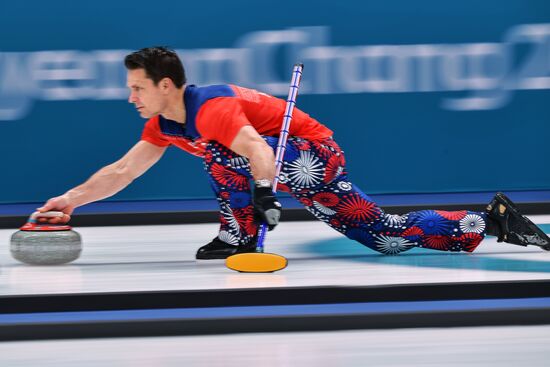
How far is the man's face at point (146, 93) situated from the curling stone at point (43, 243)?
1.70 ft

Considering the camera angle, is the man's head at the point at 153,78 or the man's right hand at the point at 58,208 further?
the man's right hand at the point at 58,208

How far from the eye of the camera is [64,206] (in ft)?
12.4

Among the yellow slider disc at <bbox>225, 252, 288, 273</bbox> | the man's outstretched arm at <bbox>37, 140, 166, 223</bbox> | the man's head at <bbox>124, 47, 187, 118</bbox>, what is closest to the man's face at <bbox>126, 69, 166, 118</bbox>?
the man's head at <bbox>124, 47, 187, 118</bbox>

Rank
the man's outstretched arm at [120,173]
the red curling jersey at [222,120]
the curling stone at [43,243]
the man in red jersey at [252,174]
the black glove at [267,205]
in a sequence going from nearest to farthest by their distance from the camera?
the black glove at [267,205] < the red curling jersey at [222,120] < the man in red jersey at [252,174] < the curling stone at [43,243] < the man's outstretched arm at [120,173]

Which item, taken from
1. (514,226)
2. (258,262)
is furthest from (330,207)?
(514,226)

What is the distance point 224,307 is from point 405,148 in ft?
9.85

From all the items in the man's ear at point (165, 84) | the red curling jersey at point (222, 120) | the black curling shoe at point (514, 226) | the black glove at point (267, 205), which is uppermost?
the man's ear at point (165, 84)

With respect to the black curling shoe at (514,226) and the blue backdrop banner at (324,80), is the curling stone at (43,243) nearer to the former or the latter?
the black curling shoe at (514,226)

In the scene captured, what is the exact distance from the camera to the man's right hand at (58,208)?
369 cm

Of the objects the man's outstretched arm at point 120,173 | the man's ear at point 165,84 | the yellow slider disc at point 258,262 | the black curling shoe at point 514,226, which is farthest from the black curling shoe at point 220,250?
the black curling shoe at point 514,226

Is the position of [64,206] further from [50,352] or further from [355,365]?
[355,365]

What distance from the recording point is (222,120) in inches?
133

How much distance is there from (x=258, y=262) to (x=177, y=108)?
0.61 metres

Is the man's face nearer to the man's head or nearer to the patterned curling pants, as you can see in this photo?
the man's head
